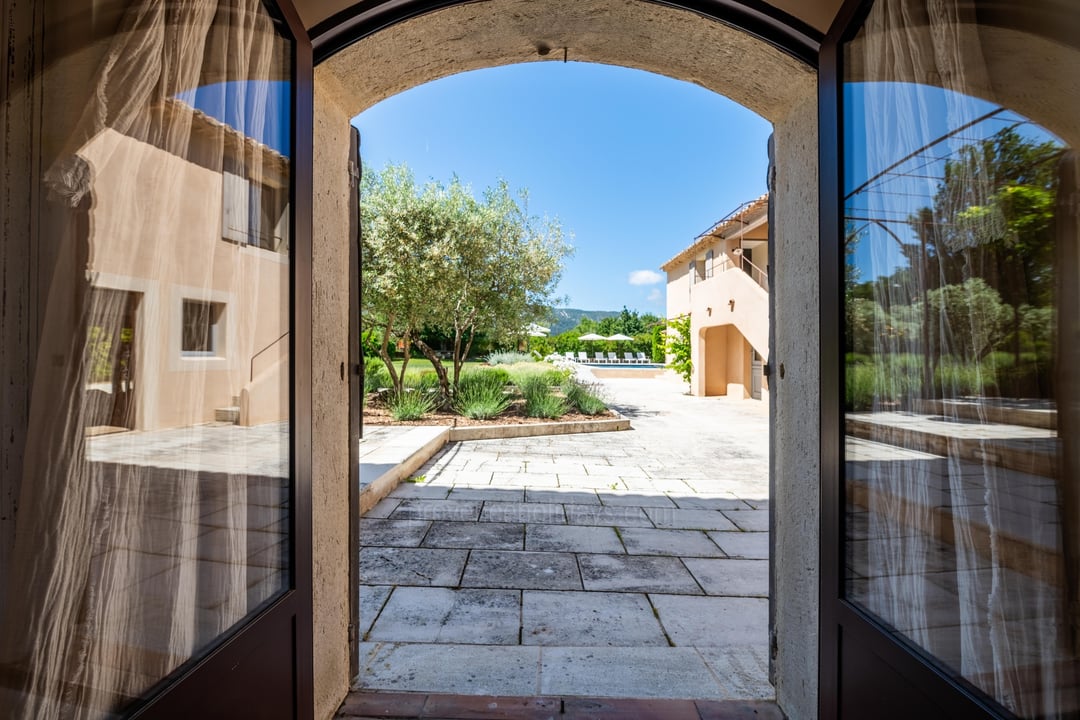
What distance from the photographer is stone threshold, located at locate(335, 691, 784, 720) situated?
6.19 feet

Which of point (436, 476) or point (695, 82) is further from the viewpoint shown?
point (436, 476)

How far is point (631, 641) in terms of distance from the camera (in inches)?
96.7

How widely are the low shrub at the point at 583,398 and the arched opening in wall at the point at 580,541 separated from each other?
560 centimetres

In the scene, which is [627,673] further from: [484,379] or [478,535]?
[484,379]

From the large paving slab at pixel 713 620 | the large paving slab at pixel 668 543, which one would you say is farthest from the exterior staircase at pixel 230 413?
the large paving slab at pixel 668 543

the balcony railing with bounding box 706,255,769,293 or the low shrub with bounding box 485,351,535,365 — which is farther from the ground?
the balcony railing with bounding box 706,255,769,293

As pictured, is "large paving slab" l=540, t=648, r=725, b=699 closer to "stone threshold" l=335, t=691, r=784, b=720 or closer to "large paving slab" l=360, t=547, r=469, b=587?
"stone threshold" l=335, t=691, r=784, b=720

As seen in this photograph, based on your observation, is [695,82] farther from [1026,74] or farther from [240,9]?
[240,9]

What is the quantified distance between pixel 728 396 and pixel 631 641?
44.1 ft

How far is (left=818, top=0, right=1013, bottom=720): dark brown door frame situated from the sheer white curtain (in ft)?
5.36

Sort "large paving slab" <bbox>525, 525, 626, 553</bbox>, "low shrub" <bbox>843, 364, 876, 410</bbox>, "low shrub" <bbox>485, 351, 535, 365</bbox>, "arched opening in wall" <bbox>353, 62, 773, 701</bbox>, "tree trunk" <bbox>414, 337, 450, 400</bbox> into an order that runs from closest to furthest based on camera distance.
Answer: "low shrub" <bbox>843, 364, 876, 410</bbox>, "arched opening in wall" <bbox>353, 62, 773, 701</bbox>, "large paving slab" <bbox>525, 525, 626, 553</bbox>, "tree trunk" <bbox>414, 337, 450, 400</bbox>, "low shrub" <bbox>485, 351, 535, 365</bbox>

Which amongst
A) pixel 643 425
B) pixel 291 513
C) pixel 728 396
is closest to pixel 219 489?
pixel 291 513

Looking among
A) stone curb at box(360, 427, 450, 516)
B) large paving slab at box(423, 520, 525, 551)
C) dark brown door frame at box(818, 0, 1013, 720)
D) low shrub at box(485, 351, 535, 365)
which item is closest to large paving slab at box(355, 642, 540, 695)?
dark brown door frame at box(818, 0, 1013, 720)

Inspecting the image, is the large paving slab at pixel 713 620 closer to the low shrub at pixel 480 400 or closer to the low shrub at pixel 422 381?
the low shrub at pixel 480 400
